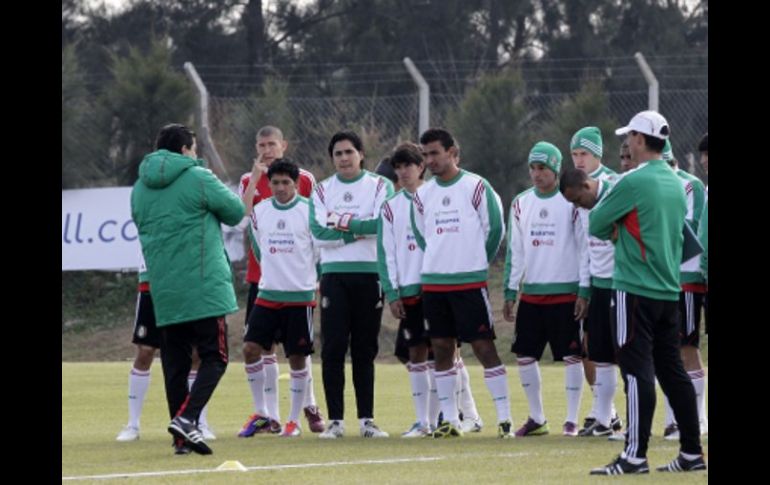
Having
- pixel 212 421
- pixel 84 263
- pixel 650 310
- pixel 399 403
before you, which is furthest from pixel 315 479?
pixel 84 263

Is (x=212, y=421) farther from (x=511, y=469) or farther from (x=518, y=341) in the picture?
(x=511, y=469)

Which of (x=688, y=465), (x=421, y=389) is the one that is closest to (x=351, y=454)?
(x=421, y=389)

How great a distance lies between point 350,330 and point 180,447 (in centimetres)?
219

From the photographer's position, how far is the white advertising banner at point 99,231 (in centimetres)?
2817

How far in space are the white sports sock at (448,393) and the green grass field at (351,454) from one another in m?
0.19

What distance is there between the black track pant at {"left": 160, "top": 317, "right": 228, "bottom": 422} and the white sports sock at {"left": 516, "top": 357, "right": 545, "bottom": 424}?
95.4 inches

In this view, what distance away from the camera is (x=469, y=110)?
95.1ft

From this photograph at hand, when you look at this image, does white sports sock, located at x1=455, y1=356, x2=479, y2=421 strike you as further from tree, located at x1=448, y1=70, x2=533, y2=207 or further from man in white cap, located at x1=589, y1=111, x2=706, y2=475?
tree, located at x1=448, y1=70, x2=533, y2=207

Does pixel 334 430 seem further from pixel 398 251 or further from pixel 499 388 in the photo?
pixel 398 251

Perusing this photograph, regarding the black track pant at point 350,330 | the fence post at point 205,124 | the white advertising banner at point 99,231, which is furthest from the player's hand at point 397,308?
the white advertising banner at point 99,231

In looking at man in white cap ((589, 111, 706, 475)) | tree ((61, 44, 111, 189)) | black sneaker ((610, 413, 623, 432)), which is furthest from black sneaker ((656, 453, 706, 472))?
tree ((61, 44, 111, 189))

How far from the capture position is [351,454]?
10.9m

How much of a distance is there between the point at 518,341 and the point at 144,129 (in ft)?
61.6

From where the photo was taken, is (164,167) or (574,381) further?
(574,381)
